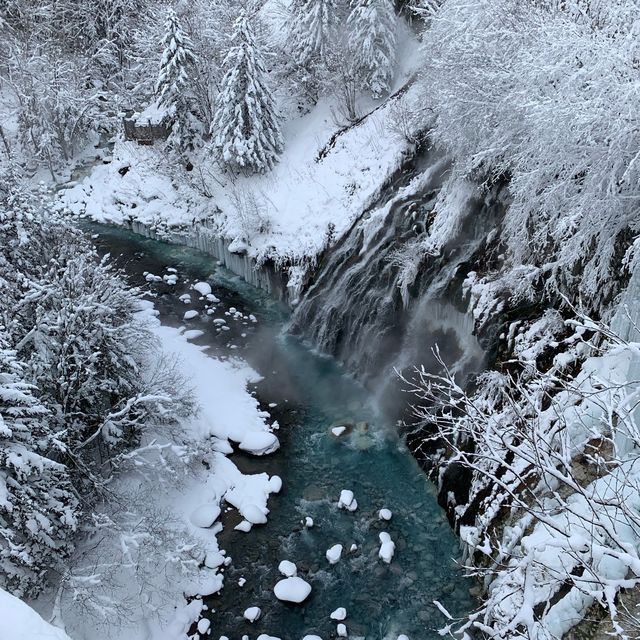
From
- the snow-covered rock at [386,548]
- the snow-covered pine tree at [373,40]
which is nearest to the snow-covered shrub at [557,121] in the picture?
the snow-covered rock at [386,548]

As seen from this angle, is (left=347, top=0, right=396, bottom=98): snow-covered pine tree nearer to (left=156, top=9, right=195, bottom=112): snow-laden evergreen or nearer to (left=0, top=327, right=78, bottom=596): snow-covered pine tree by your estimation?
(left=156, top=9, right=195, bottom=112): snow-laden evergreen

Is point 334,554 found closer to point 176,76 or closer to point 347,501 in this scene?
point 347,501

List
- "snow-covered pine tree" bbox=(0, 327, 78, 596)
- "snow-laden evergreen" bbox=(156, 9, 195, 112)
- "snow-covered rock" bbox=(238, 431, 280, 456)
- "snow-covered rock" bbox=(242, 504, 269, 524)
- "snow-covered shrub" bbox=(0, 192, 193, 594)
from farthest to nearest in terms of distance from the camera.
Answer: "snow-laden evergreen" bbox=(156, 9, 195, 112), "snow-covered rock" bbox=(238, 431, 280, 456), "snow-covered rock" bbox=(242, 504, 269, 524), "snow-covered shrub" bbox=(0, 192, 193, 594), "snow-covered pine tree" bbox=(0, 327, 78, 596)

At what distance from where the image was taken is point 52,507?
7.99 m

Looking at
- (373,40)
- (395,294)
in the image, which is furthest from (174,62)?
(395,294)

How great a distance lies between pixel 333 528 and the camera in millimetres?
10016

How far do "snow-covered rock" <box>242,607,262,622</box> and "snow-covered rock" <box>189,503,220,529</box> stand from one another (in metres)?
1.90

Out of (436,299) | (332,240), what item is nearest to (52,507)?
(436,299)

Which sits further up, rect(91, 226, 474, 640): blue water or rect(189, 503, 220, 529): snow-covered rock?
rect(91, 226, 474, 640): blue water

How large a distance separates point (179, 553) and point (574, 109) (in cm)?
942

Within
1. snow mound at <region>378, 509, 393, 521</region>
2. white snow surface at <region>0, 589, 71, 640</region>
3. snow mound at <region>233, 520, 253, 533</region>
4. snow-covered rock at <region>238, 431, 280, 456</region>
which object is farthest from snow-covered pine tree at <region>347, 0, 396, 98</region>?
white snow surface at <region>0, 589, 71, 640</region>

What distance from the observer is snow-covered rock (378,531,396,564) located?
9.28 meters

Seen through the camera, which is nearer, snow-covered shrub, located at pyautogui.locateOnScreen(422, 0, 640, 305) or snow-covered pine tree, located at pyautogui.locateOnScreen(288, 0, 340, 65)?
snow-covered shrub, located at pyautogui.locateOnScreen(422, 0, 640, 305)

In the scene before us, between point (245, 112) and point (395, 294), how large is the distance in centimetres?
1083
